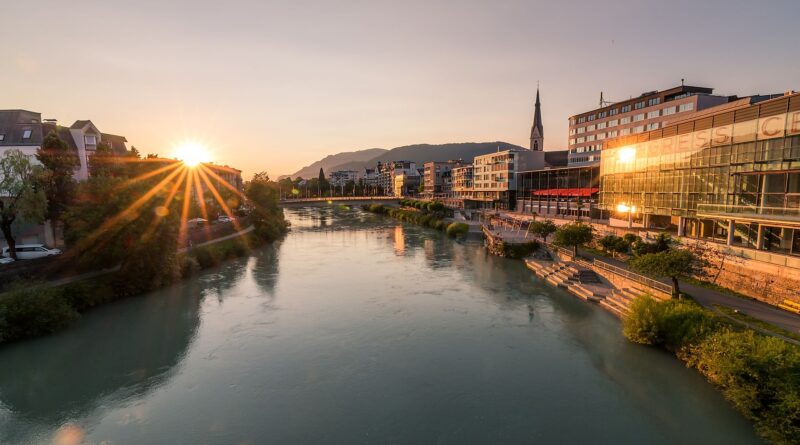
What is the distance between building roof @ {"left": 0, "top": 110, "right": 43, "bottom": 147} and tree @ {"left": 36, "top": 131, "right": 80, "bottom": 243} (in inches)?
538

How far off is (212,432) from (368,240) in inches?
2186

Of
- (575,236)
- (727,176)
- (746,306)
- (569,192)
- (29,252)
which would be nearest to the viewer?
(746,306)

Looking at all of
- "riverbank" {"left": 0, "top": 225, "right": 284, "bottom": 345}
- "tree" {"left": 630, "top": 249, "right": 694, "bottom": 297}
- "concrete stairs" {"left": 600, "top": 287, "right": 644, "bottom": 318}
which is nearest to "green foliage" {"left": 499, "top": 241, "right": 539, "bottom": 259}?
"concrete stairs" {"left": 600, "top": 287, "right": 644, "bottom": 318}

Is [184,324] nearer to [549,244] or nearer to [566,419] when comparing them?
[566,419]

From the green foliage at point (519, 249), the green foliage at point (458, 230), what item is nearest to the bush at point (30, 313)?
the green foliage at point (519, 249)

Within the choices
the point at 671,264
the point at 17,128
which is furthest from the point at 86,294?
the point at 671,264

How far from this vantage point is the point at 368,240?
71875 mm

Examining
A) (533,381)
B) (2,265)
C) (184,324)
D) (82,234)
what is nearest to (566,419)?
(533,381)

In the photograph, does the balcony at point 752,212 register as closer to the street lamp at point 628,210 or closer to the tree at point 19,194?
the street lamp at point 628,210

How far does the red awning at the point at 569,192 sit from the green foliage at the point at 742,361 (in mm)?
56699

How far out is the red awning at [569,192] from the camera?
247 ft

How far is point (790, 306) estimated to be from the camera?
23.1 meters

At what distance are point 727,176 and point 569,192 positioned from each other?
4913 centimetres

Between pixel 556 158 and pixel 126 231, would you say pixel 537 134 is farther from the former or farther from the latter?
pixel 126 231
